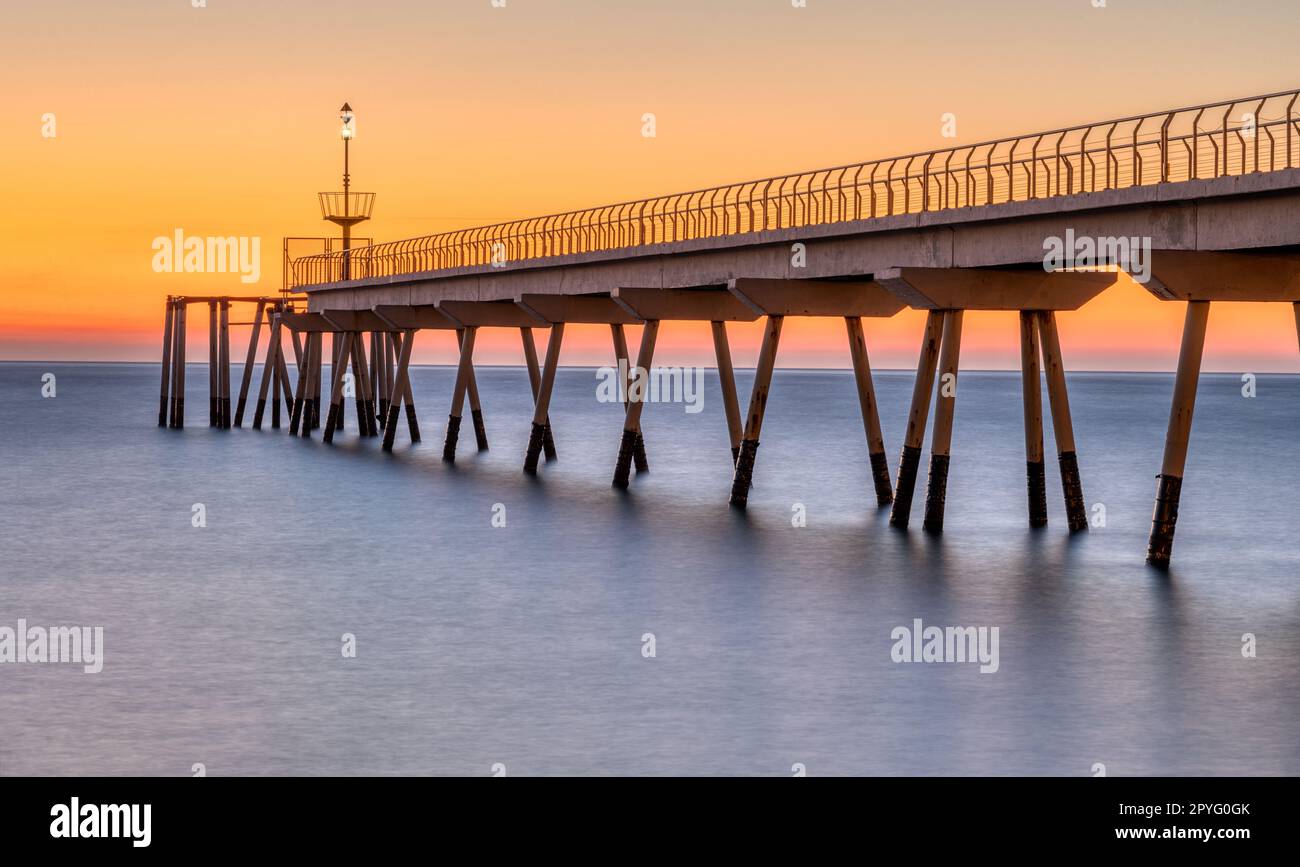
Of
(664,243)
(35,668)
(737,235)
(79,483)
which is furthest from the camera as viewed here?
(79,483)

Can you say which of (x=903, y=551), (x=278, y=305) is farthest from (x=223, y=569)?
(x=278, y=305)

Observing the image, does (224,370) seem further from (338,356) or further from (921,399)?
(921,399)

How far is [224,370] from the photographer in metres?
66.4

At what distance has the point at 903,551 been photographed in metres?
27.2

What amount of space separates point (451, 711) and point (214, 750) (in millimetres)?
2424

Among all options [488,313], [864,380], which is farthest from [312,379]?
[864,380]

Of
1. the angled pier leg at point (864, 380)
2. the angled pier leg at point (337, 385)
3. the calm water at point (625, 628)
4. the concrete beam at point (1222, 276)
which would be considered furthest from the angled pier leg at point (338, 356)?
the concrete beam at point (1222, 276)

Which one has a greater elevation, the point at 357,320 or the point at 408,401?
the point at 357,320

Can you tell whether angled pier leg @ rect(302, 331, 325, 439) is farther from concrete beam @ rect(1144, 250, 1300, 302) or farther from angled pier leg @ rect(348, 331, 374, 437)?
concrete beam @ rect(1144, 250, 1300, 302)

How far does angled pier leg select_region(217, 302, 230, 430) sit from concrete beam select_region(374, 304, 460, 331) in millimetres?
11259

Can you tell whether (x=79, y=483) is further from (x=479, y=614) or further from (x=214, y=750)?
(x=214, y=750)

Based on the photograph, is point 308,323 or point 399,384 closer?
point 399,384

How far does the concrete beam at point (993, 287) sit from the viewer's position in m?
26.9

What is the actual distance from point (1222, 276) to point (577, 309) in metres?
21.5
